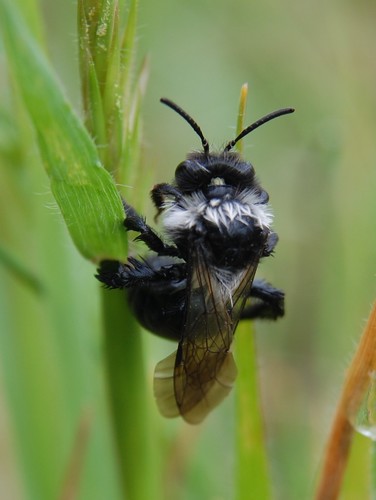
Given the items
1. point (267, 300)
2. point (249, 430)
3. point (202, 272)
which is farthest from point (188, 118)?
point (249, 430)

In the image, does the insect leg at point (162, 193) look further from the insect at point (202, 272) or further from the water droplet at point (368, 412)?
the water droplet at point (368, 412)

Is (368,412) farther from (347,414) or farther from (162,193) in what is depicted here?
(162,193)

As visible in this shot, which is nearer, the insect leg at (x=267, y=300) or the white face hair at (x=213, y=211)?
the white face hair at (x=213, y=211)

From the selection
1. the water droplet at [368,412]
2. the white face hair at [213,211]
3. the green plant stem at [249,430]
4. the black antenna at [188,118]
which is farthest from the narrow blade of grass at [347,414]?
the black antenna at [188,118]

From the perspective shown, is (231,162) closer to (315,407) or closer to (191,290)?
(191,290)

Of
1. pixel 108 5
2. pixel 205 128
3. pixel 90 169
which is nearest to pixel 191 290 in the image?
pixel 90 169

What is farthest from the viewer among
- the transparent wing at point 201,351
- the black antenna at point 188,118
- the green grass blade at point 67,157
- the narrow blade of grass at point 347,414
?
the transparent wing at point 201,351
